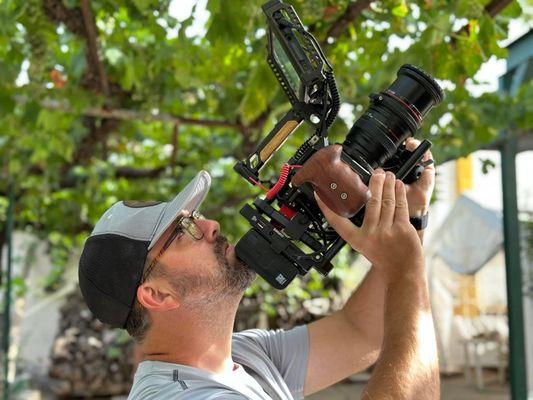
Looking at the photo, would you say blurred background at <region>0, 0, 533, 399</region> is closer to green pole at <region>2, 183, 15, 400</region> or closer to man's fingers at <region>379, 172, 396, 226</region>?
green pole at <region>2, 183, 15, 400</region>

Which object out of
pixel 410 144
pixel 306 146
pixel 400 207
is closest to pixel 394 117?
pixel 410 144

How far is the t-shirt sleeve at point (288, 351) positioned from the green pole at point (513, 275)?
3081 millimetres

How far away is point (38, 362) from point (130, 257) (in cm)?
858

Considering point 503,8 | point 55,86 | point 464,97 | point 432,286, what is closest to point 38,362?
point 432,286

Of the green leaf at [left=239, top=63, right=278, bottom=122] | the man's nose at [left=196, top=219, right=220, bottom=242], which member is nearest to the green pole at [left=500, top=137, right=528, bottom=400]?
the green leaf at [left=239, top=63, right=278, bottom=122]

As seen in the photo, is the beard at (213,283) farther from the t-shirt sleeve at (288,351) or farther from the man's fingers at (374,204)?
the man's fingers at (374,204)

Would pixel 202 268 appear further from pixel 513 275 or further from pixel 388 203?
pixel 513 275

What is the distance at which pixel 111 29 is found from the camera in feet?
13.2

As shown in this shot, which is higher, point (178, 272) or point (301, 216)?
point (301, 216)

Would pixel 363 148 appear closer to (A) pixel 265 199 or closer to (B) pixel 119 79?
(A) pixel 265 199

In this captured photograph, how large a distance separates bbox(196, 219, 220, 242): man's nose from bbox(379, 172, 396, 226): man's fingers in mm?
514

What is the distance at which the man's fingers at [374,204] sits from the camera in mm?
1366

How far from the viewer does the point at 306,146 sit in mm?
1600

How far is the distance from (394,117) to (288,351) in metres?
0.65
